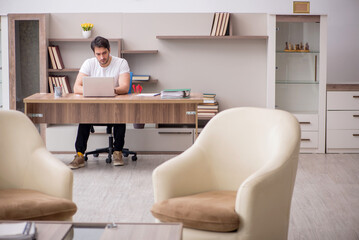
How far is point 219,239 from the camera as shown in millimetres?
2836

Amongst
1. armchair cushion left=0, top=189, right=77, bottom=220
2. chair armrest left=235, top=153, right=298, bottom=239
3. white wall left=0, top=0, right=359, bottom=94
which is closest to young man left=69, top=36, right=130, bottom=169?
white wall left=0, top=0, right=359, bottom=94

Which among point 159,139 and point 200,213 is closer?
point 200,213

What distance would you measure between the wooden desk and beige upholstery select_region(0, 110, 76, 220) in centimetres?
185

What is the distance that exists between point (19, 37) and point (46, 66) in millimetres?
458

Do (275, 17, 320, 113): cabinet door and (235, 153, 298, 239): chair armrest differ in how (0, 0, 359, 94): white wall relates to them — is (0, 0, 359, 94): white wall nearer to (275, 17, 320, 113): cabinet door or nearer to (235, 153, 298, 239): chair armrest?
(275, 17, 320, 113): cabinet door

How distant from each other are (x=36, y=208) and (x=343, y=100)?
4.51m

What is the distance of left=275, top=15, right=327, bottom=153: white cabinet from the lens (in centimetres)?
657

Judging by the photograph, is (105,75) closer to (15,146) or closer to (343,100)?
(15,146)

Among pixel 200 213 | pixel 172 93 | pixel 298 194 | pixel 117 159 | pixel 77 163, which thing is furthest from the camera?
pixel 117 159

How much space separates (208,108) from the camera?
21.4 ft

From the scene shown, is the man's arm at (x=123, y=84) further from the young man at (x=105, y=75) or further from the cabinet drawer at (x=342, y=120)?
the cabinet drawer at (x=342, y=120)

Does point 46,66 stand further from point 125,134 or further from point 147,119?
point 147,119

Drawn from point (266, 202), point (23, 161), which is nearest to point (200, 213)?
point (266, 202)

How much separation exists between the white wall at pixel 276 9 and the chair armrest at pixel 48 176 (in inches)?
173
